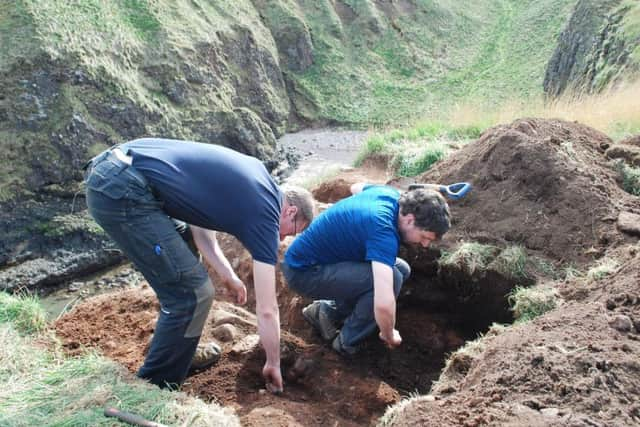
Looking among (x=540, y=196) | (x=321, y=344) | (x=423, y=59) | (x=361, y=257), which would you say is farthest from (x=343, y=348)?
(x=423, y=59)

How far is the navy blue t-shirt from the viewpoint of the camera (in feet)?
10.5

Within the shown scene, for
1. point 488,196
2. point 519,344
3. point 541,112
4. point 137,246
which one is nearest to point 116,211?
point 137,246

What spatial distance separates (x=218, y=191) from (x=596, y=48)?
1457 centimetres

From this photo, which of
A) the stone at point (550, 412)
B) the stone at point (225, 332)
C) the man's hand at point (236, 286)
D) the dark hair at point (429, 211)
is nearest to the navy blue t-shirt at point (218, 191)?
the man's hand at point (236, 286)

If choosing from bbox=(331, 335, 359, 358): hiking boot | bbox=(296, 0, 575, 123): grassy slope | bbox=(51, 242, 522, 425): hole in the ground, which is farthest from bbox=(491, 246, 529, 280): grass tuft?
bbox=(296, 0, 575, 123): grassy slope

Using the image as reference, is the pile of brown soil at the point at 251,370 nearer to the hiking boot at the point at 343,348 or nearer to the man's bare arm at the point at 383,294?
the hiking boot at the point at 343,348

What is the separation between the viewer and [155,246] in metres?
3.25

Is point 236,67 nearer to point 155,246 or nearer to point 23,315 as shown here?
point 23,315

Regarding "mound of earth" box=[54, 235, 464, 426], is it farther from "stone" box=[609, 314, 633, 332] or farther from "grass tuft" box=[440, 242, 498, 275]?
"stone" box=[609, 314, 633, 332]

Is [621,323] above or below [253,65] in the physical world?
above

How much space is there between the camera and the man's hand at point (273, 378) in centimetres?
364

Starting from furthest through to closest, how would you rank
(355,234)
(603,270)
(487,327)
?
(487,327), (603,270), (355,234)

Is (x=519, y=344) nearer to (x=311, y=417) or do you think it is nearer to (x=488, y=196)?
(x=311, y=417)

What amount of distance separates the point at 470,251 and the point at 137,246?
270 cm
